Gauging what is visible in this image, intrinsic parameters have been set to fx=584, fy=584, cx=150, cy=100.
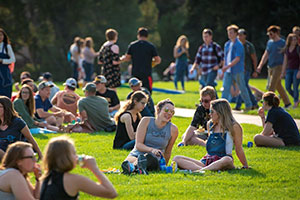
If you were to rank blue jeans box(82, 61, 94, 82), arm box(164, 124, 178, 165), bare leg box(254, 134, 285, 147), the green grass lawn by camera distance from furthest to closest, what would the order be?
blue jeans box(82, 61, 94, 82) < bare leg box(254, 134, 285, 147) < arm box(164, 124, 178, 165) < the green grass lawn

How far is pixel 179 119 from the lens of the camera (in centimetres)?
1455

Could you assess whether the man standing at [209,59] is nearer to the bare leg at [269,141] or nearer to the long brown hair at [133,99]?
the bare leg at [269,141]

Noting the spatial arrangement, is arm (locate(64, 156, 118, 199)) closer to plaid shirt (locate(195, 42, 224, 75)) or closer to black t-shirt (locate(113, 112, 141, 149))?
black t-shirt (locate(113, 112, 141, 149))

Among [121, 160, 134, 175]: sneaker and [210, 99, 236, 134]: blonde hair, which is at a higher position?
[210, 99, 236, 134]: blonde hair

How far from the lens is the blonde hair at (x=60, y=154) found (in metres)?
4.74

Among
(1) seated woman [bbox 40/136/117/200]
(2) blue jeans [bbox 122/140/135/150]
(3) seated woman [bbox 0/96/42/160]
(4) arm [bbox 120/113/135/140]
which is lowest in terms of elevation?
(2) blue jeans [bbox 122/140/135/150]

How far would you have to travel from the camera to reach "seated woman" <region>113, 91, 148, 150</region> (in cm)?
952

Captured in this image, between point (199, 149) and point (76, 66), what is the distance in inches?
625

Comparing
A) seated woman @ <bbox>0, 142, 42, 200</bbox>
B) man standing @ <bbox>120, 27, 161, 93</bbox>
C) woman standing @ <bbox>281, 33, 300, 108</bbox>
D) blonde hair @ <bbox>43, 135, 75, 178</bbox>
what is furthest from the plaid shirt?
blonde hair @ <bbox>43, 135, 75, 178</bbox>

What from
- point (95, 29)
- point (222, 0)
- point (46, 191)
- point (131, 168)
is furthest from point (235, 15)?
point (46, 191)

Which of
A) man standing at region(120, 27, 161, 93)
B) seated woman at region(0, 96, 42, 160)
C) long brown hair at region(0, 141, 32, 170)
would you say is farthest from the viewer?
man standing at region(120, 27, 161, 93)

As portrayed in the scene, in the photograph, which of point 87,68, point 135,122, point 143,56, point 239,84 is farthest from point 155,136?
point 87,68

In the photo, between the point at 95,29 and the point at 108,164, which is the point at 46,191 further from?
the point at 95,29

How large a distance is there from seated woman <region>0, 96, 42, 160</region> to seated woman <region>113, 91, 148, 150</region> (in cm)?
205
